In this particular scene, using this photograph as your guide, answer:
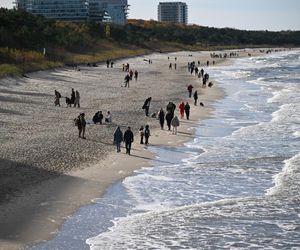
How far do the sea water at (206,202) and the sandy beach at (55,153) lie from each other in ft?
1.73

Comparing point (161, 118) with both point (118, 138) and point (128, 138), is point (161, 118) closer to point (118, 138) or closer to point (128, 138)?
point (118, 138)

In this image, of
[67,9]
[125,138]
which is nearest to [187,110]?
[125,138]

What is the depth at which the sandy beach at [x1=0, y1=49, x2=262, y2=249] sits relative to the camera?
12472 mm

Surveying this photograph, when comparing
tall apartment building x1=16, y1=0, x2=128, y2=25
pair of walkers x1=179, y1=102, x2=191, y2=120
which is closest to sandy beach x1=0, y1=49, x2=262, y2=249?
pair of walkers x1=179, y1=102, x2=191, y2=120

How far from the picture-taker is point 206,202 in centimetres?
1407

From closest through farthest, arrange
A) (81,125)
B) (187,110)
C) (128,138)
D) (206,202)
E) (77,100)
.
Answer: (206,202) → (128,138) → (81,125) → (187,110) → (77,100)

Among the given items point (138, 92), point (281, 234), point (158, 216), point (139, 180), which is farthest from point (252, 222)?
point (138, 92)

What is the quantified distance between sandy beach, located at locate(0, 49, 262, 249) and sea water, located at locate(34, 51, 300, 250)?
527mm

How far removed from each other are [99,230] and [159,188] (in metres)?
3.60

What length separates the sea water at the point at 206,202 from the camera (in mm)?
11461

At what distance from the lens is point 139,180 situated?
16.1m

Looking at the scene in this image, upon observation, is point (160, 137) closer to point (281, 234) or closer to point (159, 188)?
point (159, 188)

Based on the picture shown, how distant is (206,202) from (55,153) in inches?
230

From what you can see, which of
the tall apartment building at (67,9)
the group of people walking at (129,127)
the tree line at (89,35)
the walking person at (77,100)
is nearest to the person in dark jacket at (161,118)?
the group of people walking at (129,127)
